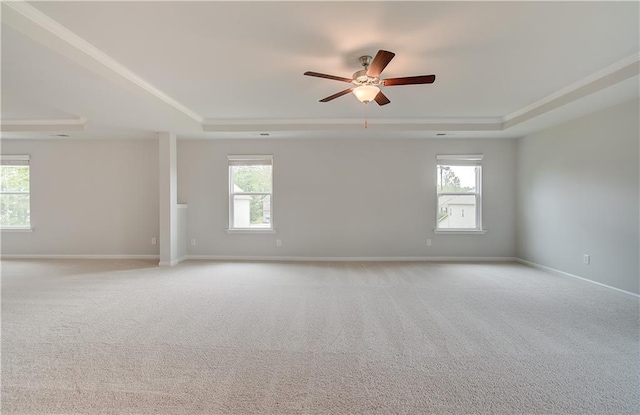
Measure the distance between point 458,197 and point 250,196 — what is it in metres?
3.99

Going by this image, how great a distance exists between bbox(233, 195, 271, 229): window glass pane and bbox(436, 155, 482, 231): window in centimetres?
326

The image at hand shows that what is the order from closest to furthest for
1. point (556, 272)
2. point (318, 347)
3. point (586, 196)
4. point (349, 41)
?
point (318, 347), point (349, 41), point (586, 196), point (556, 272)

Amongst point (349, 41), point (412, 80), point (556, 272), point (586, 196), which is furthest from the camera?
point (556, 272)

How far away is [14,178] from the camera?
5.71 meters

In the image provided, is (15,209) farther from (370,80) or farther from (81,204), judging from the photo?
(370,80)

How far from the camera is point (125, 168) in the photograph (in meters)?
5.64

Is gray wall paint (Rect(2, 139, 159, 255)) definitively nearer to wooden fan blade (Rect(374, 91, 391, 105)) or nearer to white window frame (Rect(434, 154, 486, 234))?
wooden fan blade (Rect(374, 91, 391, 105))

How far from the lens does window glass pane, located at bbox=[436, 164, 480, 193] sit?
553 cm

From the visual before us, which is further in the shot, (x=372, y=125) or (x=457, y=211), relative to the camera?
(x=457, y=211)

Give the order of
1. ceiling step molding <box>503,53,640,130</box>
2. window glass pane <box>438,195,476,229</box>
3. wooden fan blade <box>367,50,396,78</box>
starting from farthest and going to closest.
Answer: window glass pane <box>438,195,476,229</box> < ceiling step molding <box>503,53,640,130</box> < wooden fan blade <box>367,50,396,78</box>

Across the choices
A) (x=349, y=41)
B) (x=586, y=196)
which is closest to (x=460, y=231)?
(x=586, y=196)

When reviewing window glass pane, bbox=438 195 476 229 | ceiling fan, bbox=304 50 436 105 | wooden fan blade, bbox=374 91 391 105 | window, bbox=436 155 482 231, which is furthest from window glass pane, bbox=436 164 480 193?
ceiling fan, bbox=304 50 436 105

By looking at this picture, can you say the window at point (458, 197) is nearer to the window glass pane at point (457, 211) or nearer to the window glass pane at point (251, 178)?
the window glass pane at point (457, 211)

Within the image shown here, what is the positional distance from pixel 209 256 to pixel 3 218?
4.17 m
